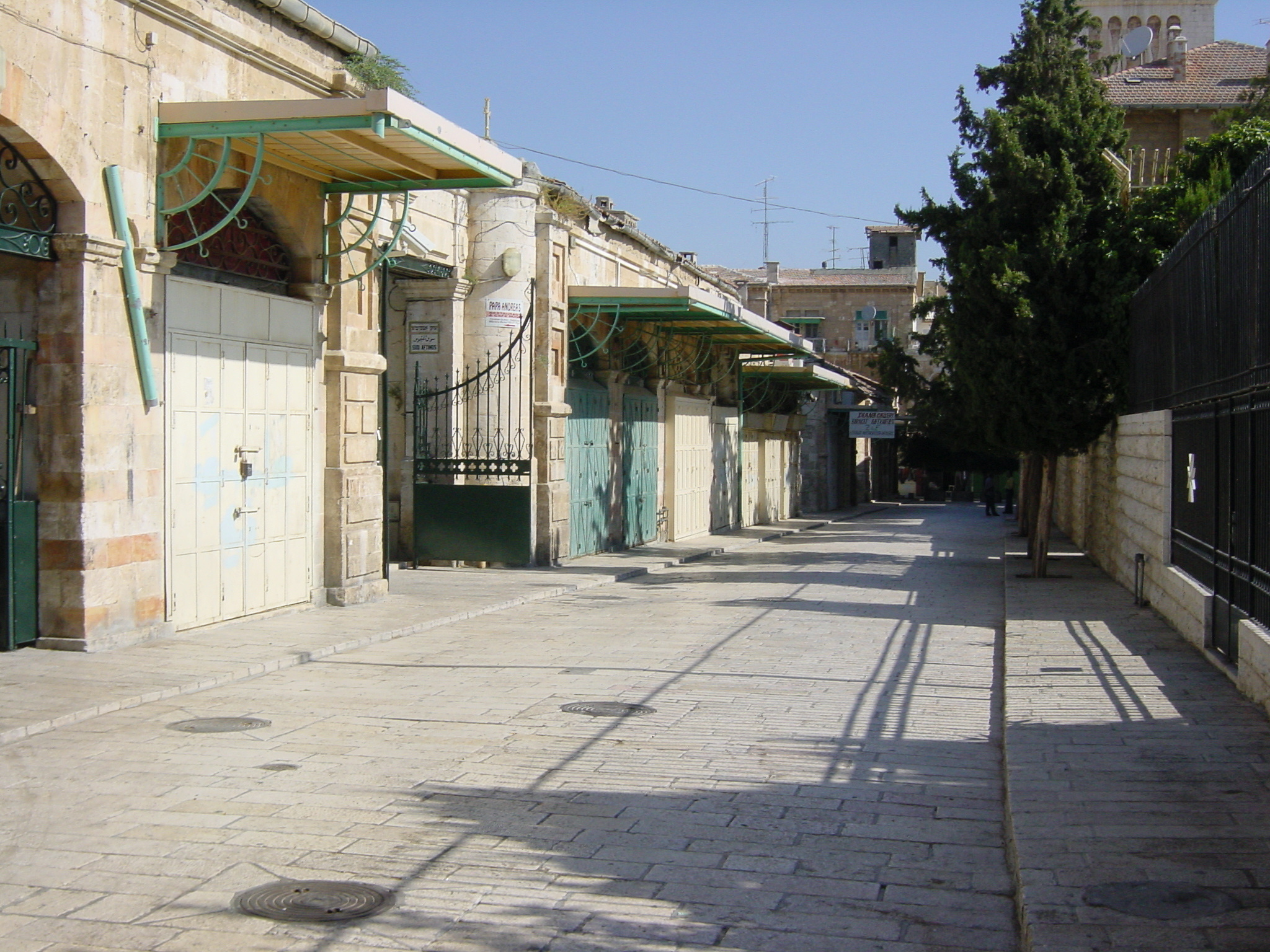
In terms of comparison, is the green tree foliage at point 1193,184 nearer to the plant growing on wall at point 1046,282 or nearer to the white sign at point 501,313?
the plant growing on wall at point 1046,282

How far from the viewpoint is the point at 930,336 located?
2655 cm

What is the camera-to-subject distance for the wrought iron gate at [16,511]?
9.58 metres

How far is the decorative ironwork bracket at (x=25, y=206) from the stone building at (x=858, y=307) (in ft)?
133

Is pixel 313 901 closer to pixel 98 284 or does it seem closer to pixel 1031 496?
pixel 98 284

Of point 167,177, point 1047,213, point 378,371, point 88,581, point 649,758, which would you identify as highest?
point 1047,213

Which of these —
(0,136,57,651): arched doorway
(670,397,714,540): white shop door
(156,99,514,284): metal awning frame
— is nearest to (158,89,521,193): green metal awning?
(156,99,514,284): metal awning frame

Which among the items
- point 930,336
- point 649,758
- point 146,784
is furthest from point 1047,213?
point 146,784

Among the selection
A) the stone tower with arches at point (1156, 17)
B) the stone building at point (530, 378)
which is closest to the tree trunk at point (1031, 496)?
the stone building at point (530, 378)

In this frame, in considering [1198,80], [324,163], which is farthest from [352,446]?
[1198,80]

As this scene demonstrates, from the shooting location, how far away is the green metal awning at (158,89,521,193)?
10055 mm

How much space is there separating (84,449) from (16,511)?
656 millimetres

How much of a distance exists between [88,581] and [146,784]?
12.4 feet

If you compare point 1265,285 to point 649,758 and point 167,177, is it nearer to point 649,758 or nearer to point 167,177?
point 649,758

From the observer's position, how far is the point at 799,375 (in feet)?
112
